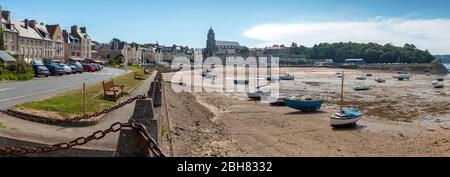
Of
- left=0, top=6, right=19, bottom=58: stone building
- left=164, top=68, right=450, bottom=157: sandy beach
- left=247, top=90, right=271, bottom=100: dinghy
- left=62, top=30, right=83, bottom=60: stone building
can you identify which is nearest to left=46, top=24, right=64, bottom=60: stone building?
left=62, top=30, right=83, bottom=60: stone building

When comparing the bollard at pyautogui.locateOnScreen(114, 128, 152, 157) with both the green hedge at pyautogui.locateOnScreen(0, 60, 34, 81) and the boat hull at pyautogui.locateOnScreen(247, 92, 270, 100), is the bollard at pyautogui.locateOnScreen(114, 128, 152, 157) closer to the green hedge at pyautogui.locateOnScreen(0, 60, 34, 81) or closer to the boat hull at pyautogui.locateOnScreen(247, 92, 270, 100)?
the green hedge at pyautogui.locateOnScreen(0, 60, 34, 81)

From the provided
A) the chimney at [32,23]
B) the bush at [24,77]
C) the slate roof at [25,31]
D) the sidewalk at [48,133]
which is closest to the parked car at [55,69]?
the bush at [24,77]

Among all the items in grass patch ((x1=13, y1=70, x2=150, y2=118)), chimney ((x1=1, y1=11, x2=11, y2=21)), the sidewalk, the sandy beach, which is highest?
chimney ((x1=1, y1=11, x2=11, y2=21))

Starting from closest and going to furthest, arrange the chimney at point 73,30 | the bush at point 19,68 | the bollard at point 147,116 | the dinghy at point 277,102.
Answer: the bollard at point 147,116, the bush at point 19,68, the dinghy at point 277,102, the chimney at point 73,30

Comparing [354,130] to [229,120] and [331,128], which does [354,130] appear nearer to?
[331,128]

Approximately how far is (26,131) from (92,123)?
2676 mm

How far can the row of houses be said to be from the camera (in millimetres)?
72188

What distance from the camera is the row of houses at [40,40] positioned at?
72.2m

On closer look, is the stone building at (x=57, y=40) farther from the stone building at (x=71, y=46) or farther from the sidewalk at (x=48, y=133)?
the sidewalk at (x=48, y=133)

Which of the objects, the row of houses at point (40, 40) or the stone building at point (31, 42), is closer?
the row of houses at point (40, 40)

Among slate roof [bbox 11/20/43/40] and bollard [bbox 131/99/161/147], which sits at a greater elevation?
slate roof [bbox 11/20/43/40]

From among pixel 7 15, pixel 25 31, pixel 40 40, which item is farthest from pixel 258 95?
pixel 40 40
